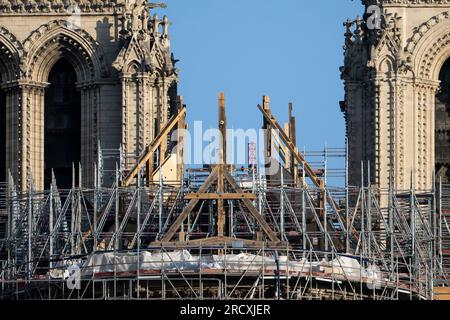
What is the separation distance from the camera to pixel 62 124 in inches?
5935

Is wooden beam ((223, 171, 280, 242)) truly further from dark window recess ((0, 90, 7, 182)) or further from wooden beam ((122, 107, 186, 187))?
dark window recess ((0, 90, 7, 182))

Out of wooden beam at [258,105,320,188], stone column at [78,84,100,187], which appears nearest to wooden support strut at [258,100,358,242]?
wooden beam at [258,105,320,188]

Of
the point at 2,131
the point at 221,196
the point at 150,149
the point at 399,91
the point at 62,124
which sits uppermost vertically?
the point at 399,91

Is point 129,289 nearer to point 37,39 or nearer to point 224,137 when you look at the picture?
point 224,137

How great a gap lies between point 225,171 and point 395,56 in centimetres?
925

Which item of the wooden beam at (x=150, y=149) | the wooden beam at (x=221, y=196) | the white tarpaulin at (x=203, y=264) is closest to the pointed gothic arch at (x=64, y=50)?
the wooden beam at (x=150, y=149)

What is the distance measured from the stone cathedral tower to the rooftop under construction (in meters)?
0.93

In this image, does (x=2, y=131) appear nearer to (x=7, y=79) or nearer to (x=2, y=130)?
(x=2, y=130)

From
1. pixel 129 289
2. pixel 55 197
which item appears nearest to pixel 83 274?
pixel 129 289

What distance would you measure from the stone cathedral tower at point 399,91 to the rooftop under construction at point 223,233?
932mm

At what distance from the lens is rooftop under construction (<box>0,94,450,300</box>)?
435ft

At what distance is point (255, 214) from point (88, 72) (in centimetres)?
1252

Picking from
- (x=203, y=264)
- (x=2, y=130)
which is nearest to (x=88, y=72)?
(x=2, y=130)

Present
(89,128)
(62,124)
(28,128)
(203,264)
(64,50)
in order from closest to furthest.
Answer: (203,264), (89,128), (64,50), (28,128), (62,124)
